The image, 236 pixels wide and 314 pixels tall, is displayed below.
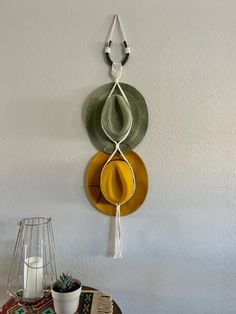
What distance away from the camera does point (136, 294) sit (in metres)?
1.38

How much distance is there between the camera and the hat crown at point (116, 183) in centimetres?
126

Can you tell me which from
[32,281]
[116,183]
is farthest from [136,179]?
[32,281]

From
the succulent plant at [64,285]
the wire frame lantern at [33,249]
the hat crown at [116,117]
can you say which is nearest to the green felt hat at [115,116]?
the hat crown at [116,117]

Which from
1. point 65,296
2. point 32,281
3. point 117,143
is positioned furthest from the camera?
point 117,143

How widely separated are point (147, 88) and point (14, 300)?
39.5 inches

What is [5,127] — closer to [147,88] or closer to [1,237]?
[1,237]

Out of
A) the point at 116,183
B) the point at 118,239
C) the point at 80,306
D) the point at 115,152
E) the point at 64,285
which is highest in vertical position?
the point at 115,152

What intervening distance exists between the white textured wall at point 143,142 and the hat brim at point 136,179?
33 millimetres

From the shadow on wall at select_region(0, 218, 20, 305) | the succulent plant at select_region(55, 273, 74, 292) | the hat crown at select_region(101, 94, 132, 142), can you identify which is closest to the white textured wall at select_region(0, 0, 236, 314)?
the shadow on wall at select_region(0, 218, 20, 305)

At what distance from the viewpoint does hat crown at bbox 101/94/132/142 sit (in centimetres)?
125

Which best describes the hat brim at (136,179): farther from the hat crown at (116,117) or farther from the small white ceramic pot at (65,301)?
the small white ceramic pot at (65,301)

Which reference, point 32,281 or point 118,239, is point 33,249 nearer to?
point 32,281

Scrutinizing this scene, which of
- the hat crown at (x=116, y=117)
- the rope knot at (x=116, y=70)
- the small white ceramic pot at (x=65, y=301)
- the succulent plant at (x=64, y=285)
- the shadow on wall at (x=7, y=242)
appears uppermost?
the rope knot at (x=116, y=70)

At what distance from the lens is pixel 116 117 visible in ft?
4.22
